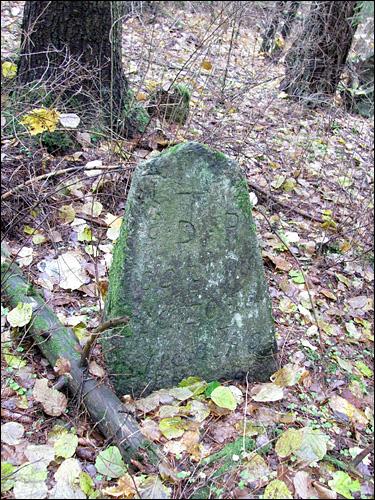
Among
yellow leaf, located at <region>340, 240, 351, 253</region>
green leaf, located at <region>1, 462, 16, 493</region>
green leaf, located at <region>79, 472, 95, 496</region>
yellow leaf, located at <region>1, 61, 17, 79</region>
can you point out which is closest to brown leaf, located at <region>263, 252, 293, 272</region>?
yellow leaf, located at <region>340, 240, 351, 253</region>

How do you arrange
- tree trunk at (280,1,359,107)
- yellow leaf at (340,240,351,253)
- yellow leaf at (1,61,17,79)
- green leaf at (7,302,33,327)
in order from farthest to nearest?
tree trunk at (280,1,359,107) → yellow leaf at (1,61,17,79) → yellow leaf at (340,240,351,253) → green leaf at (7,302,33,327)

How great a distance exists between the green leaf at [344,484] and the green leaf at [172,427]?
2.17ft

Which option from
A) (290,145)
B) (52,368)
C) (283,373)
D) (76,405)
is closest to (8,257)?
(52,368)

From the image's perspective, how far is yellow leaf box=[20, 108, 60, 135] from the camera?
11.1ft

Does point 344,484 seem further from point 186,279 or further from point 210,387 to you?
point 186,279

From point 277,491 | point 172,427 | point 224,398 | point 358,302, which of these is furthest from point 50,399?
point 358,302

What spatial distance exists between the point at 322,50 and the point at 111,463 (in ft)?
16.7

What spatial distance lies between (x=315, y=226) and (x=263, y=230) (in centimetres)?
50

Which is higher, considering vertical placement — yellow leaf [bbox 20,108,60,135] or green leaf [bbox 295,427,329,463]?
yellow leaf [bbox 20,108,60,135]

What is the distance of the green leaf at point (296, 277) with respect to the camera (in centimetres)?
347

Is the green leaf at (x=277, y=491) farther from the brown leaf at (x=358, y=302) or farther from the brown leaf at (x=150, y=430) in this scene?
the brown leaf at (x=358, y=302)

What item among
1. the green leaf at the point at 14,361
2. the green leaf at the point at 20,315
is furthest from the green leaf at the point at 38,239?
the green leaf at the point at 14,361

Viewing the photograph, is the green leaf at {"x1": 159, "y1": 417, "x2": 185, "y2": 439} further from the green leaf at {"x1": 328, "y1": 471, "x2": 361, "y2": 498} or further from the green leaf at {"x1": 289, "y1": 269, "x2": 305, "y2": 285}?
the green leaf at {"x1": 289, "y1": 269, "x2": 305, "y2": 285}

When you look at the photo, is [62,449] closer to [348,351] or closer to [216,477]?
[216,477]
